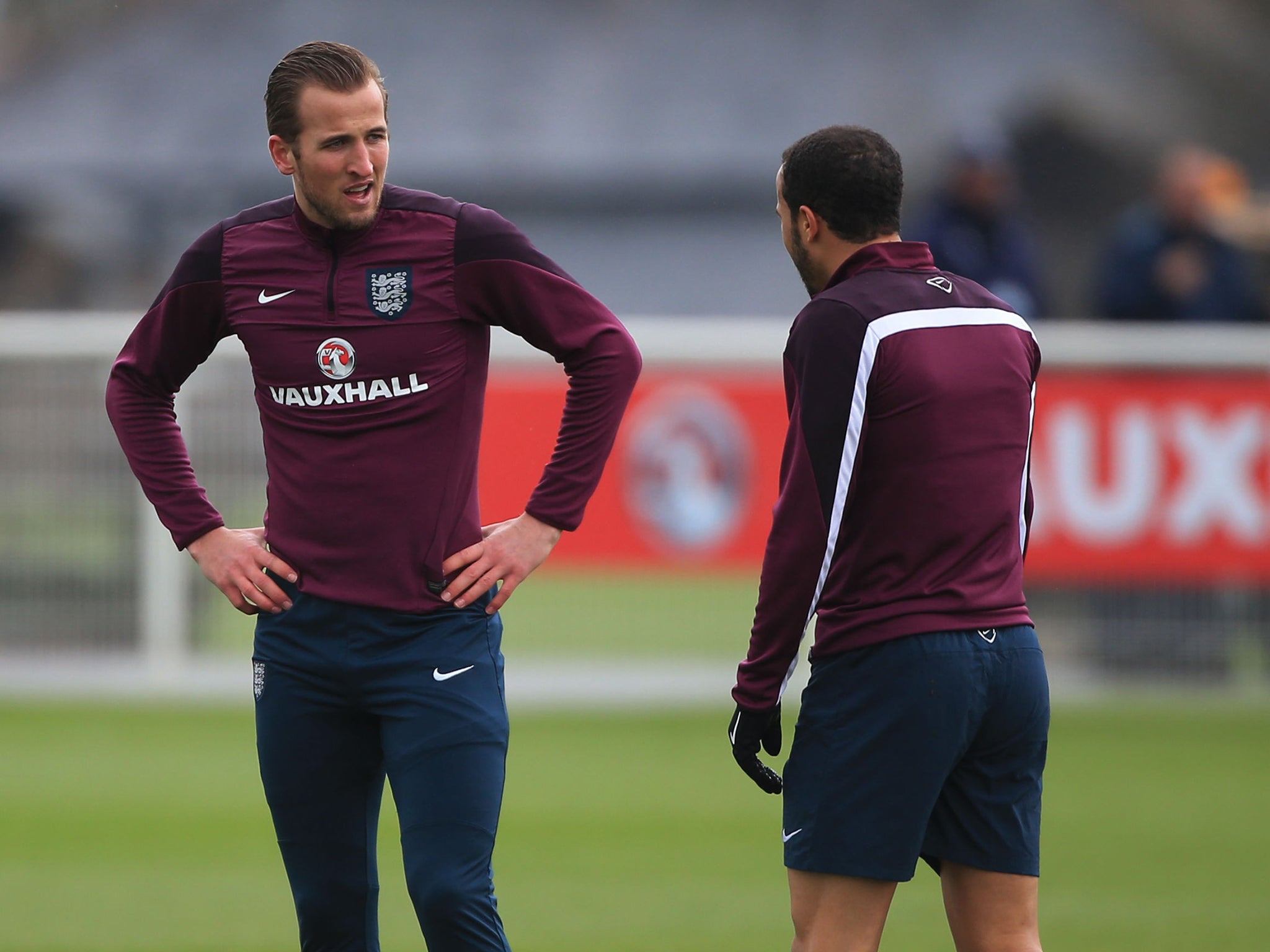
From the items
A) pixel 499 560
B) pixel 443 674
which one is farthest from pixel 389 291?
pixel 443 674

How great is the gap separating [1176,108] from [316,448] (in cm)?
2179

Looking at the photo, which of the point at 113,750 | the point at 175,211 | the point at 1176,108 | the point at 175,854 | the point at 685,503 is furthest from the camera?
the point at 1176,108

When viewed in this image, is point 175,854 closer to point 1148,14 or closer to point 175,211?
point 175,211

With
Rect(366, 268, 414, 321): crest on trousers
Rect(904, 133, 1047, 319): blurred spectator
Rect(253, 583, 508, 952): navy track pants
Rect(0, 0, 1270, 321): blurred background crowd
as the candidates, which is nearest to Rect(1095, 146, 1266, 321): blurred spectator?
Rect(904, 133, 1047, 319): blurred spectator

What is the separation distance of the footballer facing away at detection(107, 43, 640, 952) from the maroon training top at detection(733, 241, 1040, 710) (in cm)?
53

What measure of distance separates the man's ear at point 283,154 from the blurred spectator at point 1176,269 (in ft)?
23.0

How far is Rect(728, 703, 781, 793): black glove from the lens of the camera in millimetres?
3895

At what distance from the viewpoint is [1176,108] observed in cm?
2391

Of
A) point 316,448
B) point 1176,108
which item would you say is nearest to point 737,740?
point 316,448

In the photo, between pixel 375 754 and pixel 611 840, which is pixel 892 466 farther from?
pixel 611 840

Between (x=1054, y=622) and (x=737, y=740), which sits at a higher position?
(x=737, y=740)

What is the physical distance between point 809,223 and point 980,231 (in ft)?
18.6

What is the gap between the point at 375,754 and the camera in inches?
161

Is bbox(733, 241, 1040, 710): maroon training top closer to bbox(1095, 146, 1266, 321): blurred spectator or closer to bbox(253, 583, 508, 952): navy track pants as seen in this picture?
bbox(253, 583, 508, 952): navy track pants
